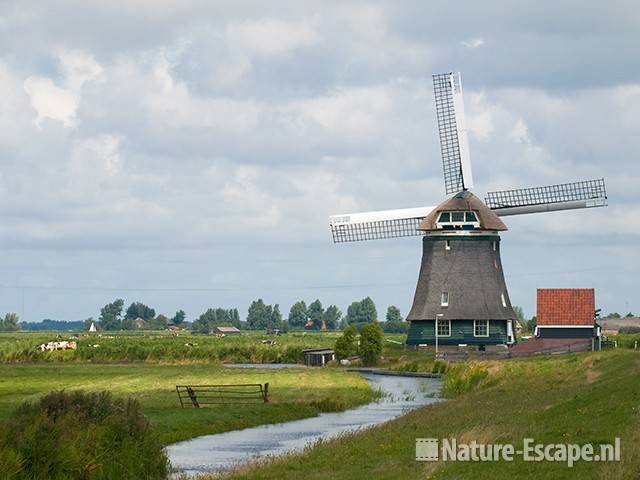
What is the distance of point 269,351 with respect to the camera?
95.9m

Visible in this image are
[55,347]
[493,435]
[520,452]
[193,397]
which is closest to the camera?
[520,452]

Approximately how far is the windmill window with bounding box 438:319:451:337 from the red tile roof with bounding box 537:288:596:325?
589cm

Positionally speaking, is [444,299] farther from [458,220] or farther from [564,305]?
[564,305]

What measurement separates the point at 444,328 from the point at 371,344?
5664mm

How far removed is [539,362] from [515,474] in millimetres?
38676

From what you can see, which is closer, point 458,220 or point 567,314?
point 458,220

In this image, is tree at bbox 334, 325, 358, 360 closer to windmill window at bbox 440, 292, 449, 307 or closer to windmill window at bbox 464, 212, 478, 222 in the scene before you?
windmill window at bbox 440, 292, 449, 307

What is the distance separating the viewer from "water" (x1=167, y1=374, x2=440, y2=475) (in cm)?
3123

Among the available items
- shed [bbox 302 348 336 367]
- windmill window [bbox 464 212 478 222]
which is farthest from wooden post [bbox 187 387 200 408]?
shed [bbox 302 348 336 367]

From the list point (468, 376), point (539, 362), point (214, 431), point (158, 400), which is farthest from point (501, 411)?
point (539, 362)

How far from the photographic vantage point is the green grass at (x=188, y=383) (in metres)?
40.3

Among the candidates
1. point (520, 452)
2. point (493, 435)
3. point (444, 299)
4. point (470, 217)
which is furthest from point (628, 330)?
point (520, 452)

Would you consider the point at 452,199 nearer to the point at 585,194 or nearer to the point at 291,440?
the point at 585,194

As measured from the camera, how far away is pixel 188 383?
189 ft
